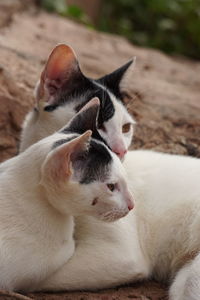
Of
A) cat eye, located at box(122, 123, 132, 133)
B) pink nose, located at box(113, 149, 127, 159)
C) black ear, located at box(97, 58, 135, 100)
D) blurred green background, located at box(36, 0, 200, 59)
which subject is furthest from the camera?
blurred green background, located at box(36, 0, 200, 59)

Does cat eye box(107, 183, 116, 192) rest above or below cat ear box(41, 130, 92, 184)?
below

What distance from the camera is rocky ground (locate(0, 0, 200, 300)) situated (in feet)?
12.4

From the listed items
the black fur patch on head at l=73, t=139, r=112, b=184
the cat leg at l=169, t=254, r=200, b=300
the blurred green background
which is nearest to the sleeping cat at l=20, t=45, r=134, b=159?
the black fur patch on head at l=73, t=139, r=112, b=184

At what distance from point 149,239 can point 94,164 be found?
1.98ft

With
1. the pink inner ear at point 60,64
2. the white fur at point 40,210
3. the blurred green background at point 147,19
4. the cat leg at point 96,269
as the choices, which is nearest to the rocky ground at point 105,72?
the cat leg at point 96,269

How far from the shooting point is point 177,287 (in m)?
2.49

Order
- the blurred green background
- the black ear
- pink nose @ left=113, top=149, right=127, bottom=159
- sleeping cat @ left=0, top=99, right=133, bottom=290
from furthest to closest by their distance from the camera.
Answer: the blurred green background < the black ear < pink nose @ left=113, top=149, right=127, bottom=159 < sleeping cat @ left=0, top=99, right=133, bottom=290

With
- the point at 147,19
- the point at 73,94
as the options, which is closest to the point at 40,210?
the point at 73,94

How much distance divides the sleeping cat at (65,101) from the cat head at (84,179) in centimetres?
44

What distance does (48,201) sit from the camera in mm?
2352

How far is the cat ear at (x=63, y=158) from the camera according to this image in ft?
7.03

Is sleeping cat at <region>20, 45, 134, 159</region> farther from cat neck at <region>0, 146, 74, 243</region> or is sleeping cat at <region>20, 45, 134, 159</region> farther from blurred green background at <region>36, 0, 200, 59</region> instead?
blurred green background at <region>36, 0, 200, 59</region>

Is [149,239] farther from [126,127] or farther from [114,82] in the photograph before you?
[114,82]

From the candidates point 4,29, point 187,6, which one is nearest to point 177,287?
point 4,29
